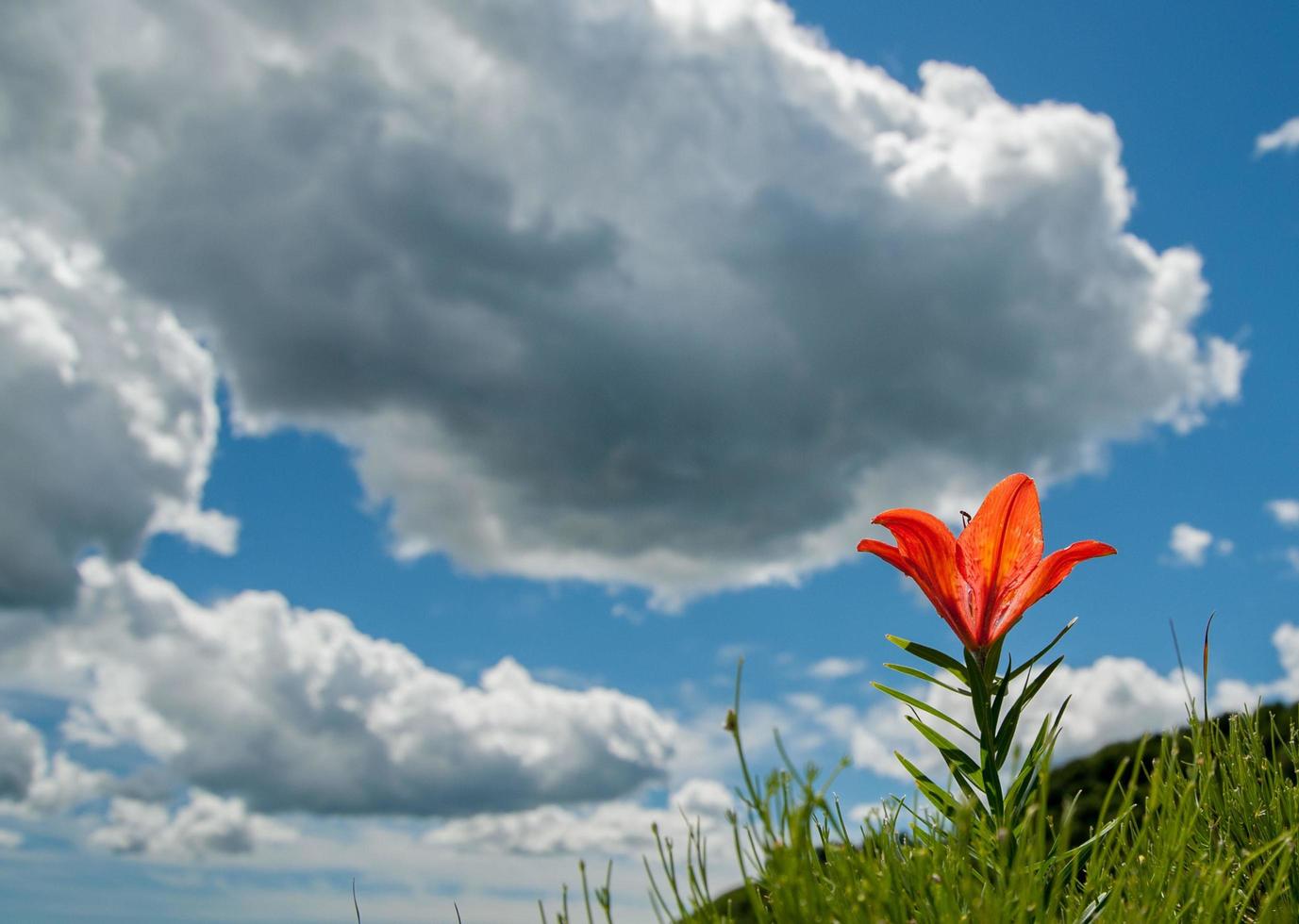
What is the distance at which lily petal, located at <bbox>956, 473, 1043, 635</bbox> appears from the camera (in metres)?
3.47

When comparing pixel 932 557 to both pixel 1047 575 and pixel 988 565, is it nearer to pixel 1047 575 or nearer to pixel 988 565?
pixel 988 565

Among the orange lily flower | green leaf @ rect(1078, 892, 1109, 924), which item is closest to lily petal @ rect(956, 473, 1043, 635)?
the orange lily flower

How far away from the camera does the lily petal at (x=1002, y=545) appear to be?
3.47m

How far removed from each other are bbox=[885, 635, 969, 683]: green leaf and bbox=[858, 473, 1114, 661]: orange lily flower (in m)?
0.10

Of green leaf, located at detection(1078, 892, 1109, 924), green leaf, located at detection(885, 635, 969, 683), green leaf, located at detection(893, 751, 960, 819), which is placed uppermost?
green leaf, located at detection(885, 635, 969, 683)

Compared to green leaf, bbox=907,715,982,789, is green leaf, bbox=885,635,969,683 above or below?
above

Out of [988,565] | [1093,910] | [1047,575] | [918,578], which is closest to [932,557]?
[918,578]

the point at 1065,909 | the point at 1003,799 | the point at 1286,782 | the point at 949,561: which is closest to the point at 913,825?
the point at 1003,799

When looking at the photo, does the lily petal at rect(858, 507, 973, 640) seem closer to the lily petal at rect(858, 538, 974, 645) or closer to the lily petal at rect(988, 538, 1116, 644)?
the lily petal at rect(858, 538, 974, 645)

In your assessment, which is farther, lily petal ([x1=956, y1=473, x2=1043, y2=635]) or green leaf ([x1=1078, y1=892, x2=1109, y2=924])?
lily petal ([x1=956, y1=473, x2=1043, y2=635])

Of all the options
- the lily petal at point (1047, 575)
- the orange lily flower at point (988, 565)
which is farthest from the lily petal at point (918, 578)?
the lily petal at point (1047, 575)

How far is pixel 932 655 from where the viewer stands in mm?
3633

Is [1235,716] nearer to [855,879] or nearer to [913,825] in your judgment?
[913,825]

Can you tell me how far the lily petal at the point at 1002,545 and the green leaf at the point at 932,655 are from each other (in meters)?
0.17
